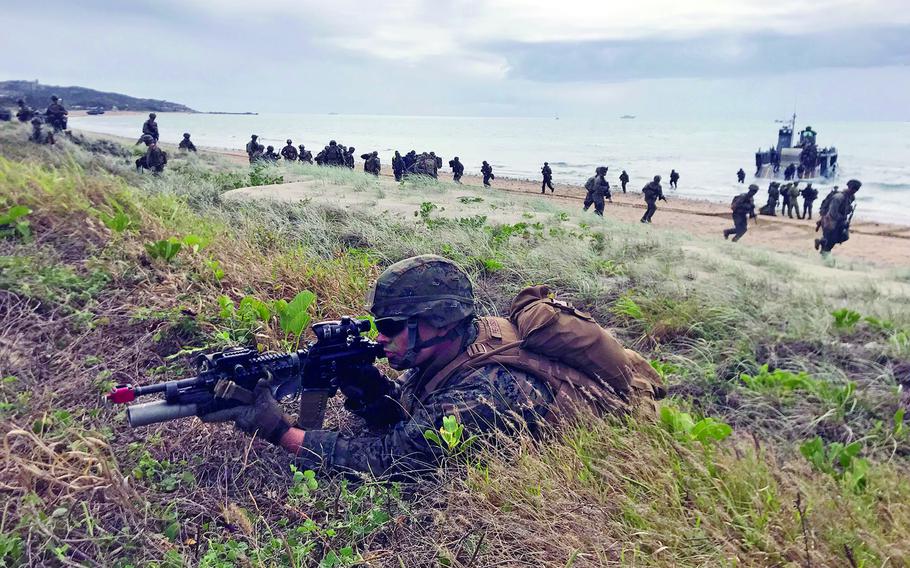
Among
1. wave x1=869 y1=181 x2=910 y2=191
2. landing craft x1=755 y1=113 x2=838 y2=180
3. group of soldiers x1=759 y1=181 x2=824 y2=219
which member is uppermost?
landing craft x1=755 y1=113 x2=838 y2=180

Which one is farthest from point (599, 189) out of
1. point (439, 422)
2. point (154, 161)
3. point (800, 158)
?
point (800, 158)

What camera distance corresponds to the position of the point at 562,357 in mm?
2896

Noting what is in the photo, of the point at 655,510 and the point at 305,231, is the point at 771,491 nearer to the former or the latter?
the point at 655,510

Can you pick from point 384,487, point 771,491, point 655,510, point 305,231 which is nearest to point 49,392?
point 384,487

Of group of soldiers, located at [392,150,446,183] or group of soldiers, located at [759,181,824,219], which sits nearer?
group of soldiers, located at [392,150,446,183]

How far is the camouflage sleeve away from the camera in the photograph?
2.72 metres

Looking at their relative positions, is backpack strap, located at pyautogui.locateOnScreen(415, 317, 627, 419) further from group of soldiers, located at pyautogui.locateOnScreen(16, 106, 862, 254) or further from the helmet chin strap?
group of soldiers, located at pyautogui.locateOnScreen(16, 106, 862, 254)

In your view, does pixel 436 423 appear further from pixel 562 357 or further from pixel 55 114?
pixel 55 114

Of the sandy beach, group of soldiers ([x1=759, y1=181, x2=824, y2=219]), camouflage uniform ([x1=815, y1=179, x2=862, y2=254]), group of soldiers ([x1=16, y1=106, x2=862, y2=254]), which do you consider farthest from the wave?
camouflage uniform ([x1=815, y1=179, x2=862, y2=254])

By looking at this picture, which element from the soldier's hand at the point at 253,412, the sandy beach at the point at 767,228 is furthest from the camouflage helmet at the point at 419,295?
the sandy beach at the point at 767,228

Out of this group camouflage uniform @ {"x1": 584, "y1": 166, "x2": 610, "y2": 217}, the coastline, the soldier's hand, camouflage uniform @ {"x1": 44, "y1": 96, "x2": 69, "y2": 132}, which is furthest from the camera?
camouflage uniform @ {"x1": 44, "y1": 96, "x2": 69, "y2": 132}

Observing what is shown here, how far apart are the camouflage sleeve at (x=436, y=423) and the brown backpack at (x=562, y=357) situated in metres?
0.06

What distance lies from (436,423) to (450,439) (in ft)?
0.65

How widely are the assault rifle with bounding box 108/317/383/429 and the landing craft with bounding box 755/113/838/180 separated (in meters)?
42.1
